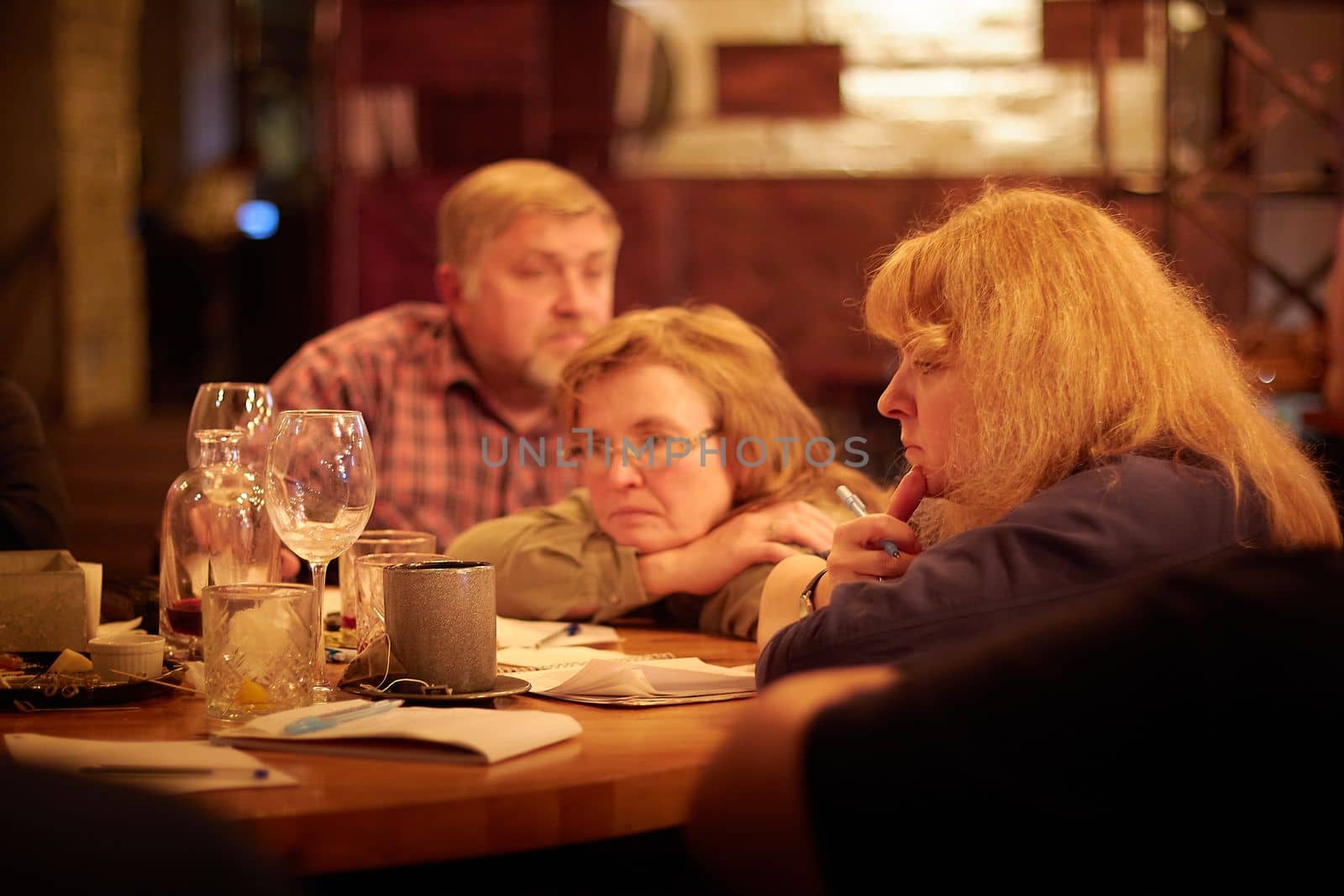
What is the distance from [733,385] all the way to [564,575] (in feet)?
1.14

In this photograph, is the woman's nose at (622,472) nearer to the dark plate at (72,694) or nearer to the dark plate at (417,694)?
the dark plate at (417,694)

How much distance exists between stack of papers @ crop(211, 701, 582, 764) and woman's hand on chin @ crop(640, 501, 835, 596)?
62cm

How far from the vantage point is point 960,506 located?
1.37m

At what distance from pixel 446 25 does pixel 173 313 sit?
5.09m

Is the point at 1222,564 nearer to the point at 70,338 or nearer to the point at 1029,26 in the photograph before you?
the point at 1029,26

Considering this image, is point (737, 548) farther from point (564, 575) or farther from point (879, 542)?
point (879, 542)

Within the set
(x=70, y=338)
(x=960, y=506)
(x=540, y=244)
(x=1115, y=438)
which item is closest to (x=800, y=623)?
(x=960, y=506)

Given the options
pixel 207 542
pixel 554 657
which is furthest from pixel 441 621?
pixel 207 542

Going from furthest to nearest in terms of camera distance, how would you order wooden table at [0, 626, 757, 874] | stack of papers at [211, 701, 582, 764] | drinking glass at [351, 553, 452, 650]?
drinking glass at [351, 553, 452, 650]
stack of papers at [211, 701, 582, 764]
wooden table at [0, 626, 757, 874]

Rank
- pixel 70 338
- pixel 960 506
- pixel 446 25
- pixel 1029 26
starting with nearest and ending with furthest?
pixel 960 506 < pixel 446 25 < pixel 1029 26 < pixel 70 338

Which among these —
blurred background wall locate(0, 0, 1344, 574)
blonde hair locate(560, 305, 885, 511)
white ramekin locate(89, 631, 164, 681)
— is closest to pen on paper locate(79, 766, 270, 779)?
white ramekin locate(89, 631, 164, 681)

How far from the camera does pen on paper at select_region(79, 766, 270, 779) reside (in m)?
1.07

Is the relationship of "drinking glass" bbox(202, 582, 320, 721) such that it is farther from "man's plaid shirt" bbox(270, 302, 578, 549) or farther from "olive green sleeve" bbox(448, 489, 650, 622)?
"man's plaid shirt" bbox(270, 302, 578, 549)

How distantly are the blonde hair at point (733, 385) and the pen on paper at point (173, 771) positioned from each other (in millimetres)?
945
